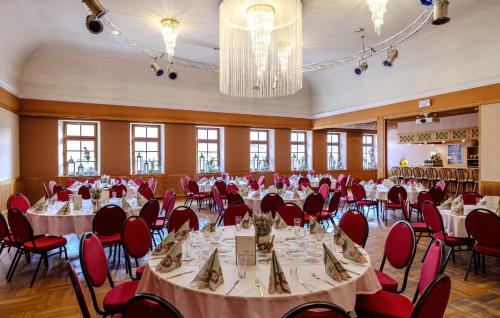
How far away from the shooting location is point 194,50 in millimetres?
9602

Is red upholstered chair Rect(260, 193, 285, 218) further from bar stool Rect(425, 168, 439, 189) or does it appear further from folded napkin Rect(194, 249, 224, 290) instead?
bar stool Rect(425, 168, 439, 189)

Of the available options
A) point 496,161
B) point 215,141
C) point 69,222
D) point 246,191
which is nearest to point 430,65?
point 496,161

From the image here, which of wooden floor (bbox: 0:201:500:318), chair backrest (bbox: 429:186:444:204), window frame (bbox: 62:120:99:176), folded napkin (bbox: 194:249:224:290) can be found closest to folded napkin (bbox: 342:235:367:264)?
folded napkin (bbox: 194:249:224:290)

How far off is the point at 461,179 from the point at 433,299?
11828 millimetres

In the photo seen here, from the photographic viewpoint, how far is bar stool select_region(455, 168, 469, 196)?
11234 millimetres

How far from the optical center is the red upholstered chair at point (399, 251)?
8.69 ft

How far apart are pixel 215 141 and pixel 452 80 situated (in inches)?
334

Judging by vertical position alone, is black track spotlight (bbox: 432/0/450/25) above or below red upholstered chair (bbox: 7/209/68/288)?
above

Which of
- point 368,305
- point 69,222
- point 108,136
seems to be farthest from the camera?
point 108,136

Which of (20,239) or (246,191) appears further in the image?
(246,191)

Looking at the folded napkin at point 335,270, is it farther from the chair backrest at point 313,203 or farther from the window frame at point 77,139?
the window frame at point 77,139

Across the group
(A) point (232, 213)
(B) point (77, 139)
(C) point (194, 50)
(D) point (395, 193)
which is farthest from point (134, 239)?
(B) point (77, 139)

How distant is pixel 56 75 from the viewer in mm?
10117

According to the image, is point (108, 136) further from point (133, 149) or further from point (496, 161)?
point (496, 161)
